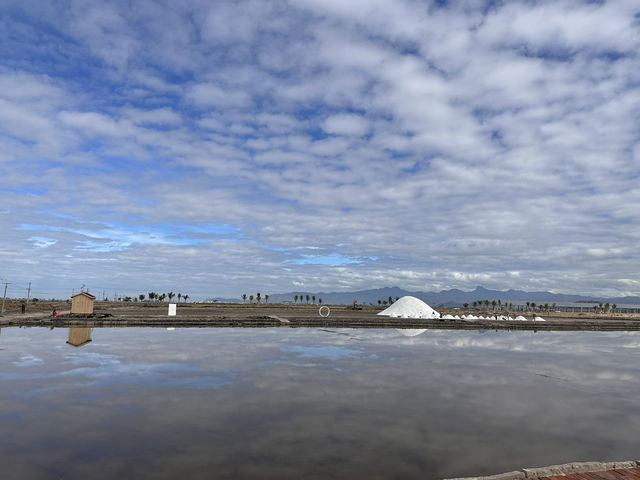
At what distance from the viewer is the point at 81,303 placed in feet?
126

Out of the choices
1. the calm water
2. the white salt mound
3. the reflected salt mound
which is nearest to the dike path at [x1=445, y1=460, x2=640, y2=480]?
the calm water

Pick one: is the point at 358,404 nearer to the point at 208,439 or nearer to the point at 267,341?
the point at 208,439

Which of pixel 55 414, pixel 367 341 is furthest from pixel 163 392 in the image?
pixel 367 341

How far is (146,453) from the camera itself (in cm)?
855

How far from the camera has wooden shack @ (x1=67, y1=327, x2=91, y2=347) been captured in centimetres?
2385

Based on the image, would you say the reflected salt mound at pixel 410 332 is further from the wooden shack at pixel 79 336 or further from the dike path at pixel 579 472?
the dike path at pixel 579 472

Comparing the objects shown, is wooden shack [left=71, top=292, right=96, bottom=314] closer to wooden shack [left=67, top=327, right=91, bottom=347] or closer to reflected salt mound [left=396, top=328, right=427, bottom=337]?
wooden shack [left=67, top=327, right=91, bottom=347]

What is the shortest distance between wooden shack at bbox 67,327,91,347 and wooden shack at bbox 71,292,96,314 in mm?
7375

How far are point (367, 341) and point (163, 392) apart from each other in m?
17.5

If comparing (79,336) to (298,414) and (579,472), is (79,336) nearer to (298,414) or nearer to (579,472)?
(298,414)

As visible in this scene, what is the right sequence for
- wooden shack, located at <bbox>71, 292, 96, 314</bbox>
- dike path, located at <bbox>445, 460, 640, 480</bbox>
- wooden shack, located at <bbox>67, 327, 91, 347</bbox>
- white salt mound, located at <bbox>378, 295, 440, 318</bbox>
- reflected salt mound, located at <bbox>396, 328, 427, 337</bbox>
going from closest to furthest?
1. dike path, located at <bbox>445, 460, 640, 480</bbox>
2. wooden shack, located at <bbox>67, 327, 91, 347</bbox>
3. reflected salt mound, located at <bbox>396, 328, 427, 337</bbox>
4. wooden shack, located at <bbox>71, 292, 96, 314</bbox>
5. white salt mound, located at <bbox>378, 295, 440, 318</bbox>

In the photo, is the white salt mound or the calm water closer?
the calm water

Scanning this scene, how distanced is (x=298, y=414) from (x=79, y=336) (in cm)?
2183

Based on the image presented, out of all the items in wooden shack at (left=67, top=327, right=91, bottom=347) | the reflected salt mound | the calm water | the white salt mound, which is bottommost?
the calm water
